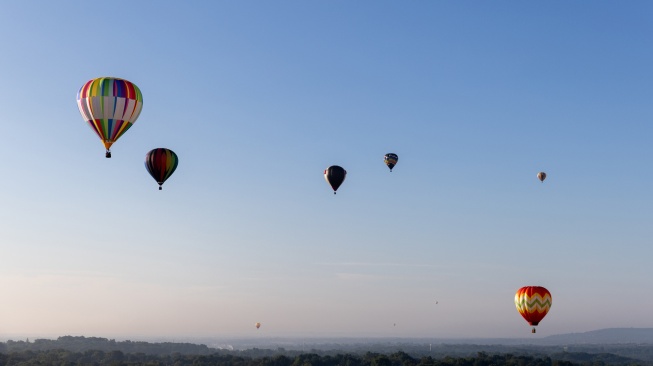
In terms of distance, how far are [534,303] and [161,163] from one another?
3400 cm

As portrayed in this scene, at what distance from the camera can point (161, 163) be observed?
6825 centimetres

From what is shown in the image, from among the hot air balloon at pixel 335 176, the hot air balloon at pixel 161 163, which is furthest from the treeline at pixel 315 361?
the hot air balloon at pixel 161 163

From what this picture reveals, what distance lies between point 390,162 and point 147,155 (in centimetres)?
3725

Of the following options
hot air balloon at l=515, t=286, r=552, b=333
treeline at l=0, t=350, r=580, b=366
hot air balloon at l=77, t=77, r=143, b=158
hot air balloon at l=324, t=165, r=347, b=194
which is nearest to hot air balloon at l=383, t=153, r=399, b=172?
hot air balloon at l=324, t=165, r=347, b=194

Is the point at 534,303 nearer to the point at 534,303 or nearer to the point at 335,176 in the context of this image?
the point at 534,303

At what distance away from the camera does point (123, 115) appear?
60781 mm

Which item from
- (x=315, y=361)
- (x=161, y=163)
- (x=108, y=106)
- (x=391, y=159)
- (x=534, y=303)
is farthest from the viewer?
(x=315, y=361)

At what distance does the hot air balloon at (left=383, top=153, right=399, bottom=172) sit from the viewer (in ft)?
326

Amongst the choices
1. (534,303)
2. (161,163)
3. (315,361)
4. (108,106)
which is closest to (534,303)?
(534,303)

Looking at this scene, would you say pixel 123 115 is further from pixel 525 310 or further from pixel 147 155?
pixel 525 310

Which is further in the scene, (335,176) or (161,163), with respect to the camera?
(335,176)

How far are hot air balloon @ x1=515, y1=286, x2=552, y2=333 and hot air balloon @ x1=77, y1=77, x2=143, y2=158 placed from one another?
36535 mm

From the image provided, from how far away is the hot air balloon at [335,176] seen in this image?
89.8 meters

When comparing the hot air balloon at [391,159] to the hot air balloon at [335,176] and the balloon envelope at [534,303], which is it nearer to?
the hot air balloon at [335,176]
